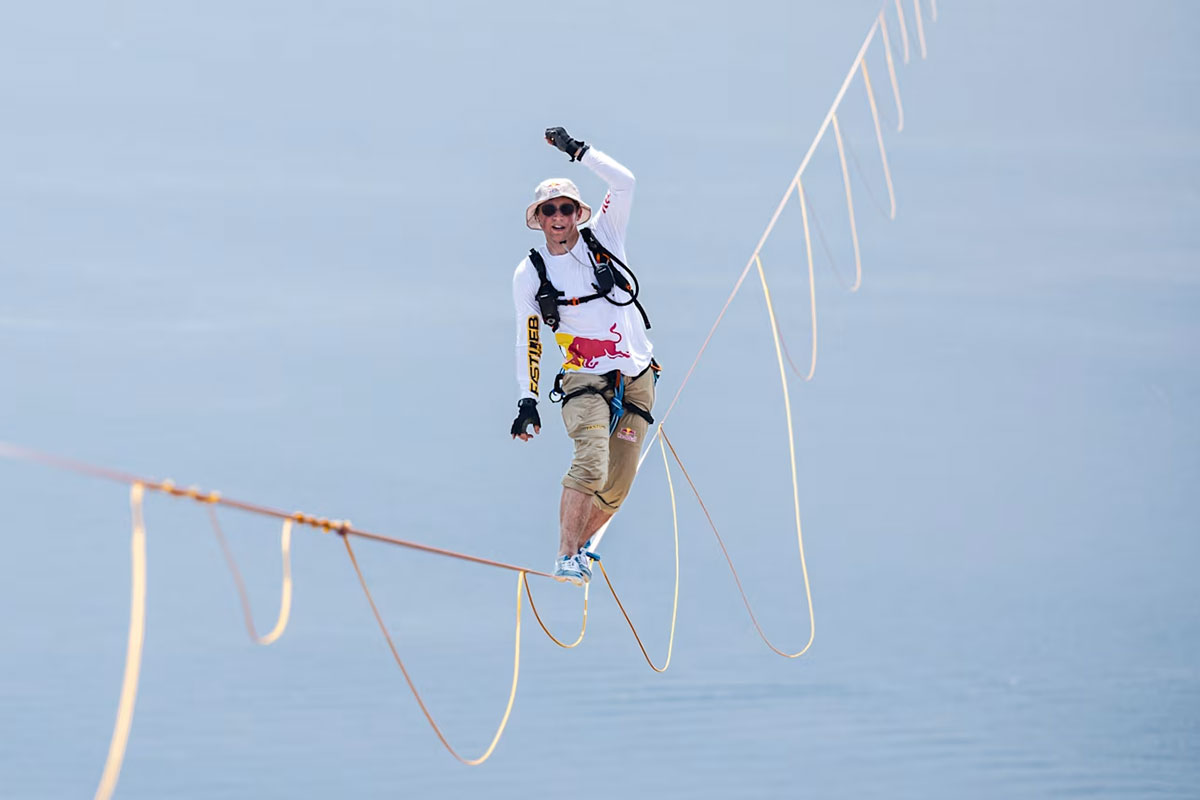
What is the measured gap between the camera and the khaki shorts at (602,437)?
22.5 feet

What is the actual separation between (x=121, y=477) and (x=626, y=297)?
335 centimetres

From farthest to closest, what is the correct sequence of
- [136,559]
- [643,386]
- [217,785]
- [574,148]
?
[217,785]
[643,386]
[574,148]
[136,559]

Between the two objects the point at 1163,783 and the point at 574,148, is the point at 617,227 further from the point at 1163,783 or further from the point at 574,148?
the point at 1163,783

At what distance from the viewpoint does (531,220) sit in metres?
6.75

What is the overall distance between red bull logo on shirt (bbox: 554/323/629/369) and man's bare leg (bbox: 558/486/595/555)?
50 cm

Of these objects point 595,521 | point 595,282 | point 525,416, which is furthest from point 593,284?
point 595,521

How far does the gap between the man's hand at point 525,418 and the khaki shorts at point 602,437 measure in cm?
12

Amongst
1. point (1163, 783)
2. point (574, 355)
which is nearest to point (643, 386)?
point (574, 355)

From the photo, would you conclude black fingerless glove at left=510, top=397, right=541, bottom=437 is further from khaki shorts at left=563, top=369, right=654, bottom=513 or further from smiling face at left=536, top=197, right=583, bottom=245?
smiling face at left=536, top=197, right=583, bottom=245

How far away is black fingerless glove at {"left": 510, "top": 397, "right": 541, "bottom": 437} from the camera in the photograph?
6.77 meters

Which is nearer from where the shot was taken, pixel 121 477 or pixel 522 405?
pixel 121 477

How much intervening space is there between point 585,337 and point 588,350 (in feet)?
0.20

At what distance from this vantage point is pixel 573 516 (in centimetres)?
699

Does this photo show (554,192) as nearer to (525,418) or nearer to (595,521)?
(525,418)
